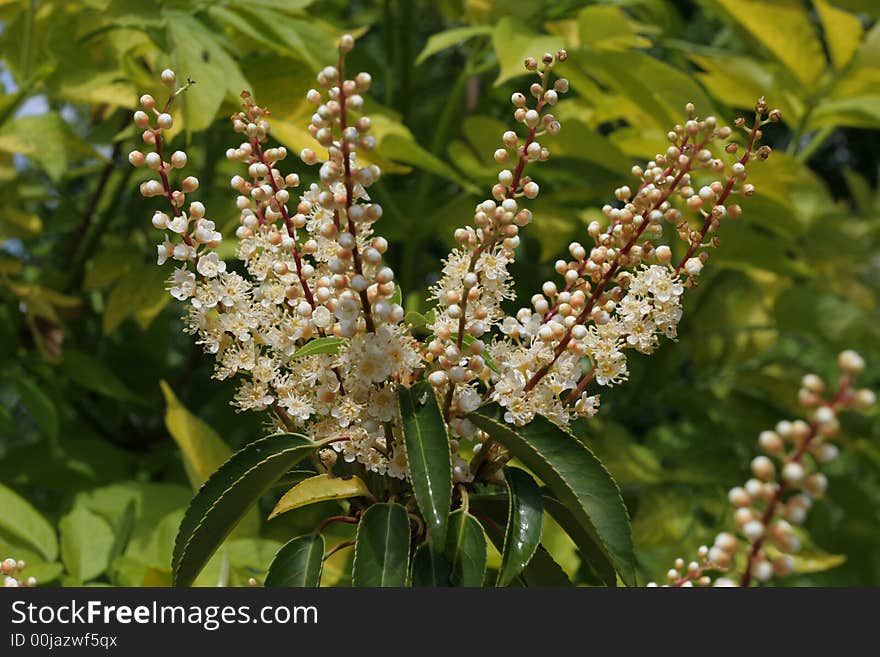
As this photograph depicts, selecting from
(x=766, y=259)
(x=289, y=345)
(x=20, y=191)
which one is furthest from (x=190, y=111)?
(x=766, y=259)

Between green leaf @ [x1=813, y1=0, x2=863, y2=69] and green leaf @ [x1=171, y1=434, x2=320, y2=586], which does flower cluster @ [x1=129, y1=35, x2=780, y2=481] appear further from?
green leaf @ [x1=813, y1=0, x2=863, y2=69]

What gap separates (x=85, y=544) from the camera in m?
0.98

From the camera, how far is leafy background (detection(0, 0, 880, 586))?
3.42 feet

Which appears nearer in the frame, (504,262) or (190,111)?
(504,262)

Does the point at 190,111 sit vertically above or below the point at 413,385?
above

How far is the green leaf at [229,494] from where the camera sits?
1.82 ft

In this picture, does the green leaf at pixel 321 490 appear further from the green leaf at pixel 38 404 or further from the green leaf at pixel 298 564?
the green leaf at pixel 38 404

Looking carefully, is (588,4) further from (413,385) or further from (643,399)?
(413,385)

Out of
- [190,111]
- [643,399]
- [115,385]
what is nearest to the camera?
[190,111]

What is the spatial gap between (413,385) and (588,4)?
3.32ft

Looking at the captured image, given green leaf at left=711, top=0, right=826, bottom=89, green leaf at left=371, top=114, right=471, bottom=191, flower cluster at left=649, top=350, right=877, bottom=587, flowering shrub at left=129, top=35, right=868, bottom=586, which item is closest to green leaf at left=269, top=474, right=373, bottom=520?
flowering shrub at left=129, top=35, right=868, bottom=586

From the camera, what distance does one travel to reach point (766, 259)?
1443 millimetres

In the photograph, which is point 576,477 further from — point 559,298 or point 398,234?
point 398,234

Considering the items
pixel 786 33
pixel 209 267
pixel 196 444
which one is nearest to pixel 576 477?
pixel 209 267
